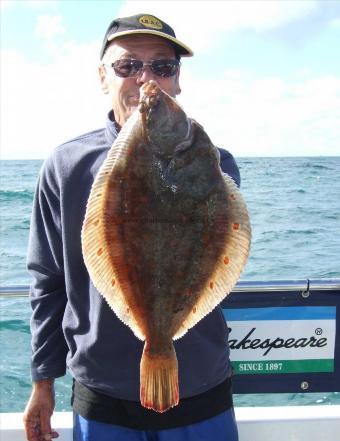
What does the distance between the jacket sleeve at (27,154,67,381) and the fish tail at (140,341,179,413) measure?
767 millimetres

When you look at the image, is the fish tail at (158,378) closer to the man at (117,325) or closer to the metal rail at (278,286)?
the man at (117,325)

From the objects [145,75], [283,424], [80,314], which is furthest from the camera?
[283,424]

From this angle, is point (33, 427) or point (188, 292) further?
point (33, 427)

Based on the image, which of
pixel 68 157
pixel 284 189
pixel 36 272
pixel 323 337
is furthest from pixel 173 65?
pixel 284 189

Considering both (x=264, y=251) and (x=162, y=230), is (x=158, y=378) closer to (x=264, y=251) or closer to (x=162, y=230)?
(x=162, y=230)

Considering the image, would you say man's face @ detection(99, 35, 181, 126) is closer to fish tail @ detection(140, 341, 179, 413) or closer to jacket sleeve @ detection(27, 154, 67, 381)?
jacket sleeve @ detection(27, 154, 67, 381)

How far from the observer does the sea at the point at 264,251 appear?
7018 mm

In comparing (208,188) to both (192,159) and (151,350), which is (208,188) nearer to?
(192,159)

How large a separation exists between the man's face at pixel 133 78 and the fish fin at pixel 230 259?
2.05ft

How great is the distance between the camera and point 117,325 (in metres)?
2.38

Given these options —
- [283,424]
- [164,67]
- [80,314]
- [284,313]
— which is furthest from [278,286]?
[164,67]

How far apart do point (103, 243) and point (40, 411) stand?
1164mm

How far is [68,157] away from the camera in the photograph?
2488 mm

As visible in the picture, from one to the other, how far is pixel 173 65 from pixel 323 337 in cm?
219
